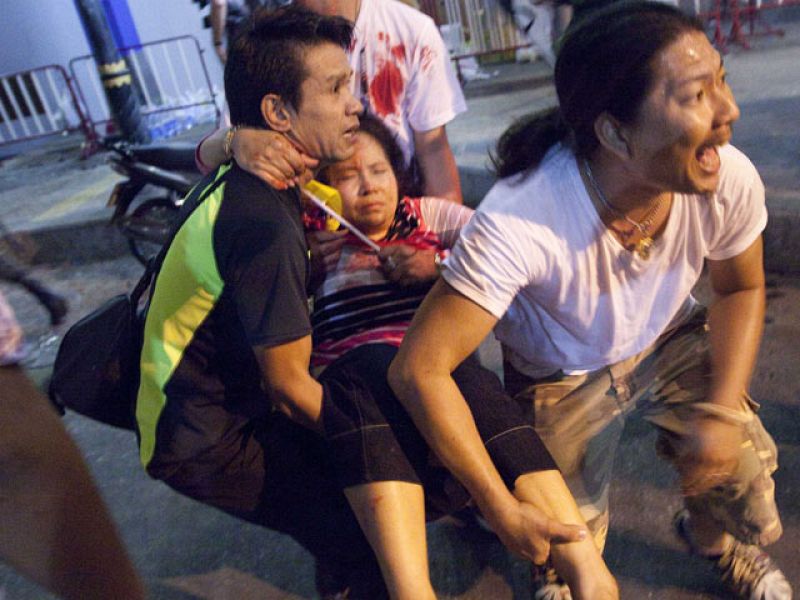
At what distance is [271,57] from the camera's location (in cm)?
170

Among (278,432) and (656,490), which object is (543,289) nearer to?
(278,432)

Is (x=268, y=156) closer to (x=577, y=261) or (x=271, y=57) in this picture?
(x=271, y=57)

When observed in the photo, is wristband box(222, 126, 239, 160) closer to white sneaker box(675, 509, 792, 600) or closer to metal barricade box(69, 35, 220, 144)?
white sneaker box(675, 509, 792, 600)

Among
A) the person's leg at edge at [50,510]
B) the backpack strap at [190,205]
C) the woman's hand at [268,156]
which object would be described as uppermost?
the woman's hand at [268,156]

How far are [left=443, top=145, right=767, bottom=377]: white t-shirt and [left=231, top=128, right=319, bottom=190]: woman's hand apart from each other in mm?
436

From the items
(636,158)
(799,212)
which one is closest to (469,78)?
(799,212)

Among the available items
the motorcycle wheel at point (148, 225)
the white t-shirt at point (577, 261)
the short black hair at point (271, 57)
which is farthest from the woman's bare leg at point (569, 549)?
the motorcycle wheel at point (148, 225)

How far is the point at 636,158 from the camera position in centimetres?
145

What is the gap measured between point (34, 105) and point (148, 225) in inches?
260

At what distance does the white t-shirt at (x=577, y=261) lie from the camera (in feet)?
4.91

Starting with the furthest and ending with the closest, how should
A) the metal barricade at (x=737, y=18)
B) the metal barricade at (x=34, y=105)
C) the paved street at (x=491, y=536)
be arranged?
1. the metal barricade at (x=34, y=105)
2. the metal barricade at (x=737, y=18)
3. the paved street at (x=491, y=536)

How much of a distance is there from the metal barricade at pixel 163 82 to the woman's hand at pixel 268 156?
8.05 m

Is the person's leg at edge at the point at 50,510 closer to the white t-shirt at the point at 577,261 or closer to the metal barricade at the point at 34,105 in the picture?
the white t-shirt at the point at 577,261

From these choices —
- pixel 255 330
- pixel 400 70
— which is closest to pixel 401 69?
pixel 400 70
